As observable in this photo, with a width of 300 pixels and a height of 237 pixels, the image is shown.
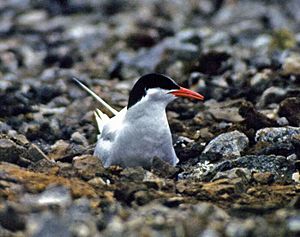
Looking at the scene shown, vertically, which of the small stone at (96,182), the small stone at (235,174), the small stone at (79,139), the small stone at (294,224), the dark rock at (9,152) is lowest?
the small stone at (79,139)

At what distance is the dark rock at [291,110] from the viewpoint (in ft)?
30.8

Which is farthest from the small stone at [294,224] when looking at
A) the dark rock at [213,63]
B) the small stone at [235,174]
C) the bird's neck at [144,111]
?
the dark rock at [213,63]

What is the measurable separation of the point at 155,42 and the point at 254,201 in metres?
9.94

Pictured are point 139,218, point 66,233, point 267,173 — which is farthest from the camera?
point 267,173

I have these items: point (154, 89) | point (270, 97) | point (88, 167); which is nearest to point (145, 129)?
point (154, 89)

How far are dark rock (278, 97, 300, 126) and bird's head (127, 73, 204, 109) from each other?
1810mm

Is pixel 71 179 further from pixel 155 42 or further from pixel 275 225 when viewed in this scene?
pixel 155 42

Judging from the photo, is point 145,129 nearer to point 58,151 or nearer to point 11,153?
point 11,153

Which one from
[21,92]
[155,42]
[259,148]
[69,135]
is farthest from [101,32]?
[259,148]

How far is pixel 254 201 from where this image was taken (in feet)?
22.2

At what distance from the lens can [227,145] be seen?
8430 millimetres

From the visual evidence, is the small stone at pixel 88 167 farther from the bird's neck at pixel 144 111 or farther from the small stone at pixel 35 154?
the bird's neck at pixel 144 111

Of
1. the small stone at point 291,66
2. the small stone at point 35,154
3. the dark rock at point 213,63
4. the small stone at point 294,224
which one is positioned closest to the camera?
the small stone at point 294,224

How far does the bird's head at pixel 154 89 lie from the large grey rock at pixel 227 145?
2.17 feet
